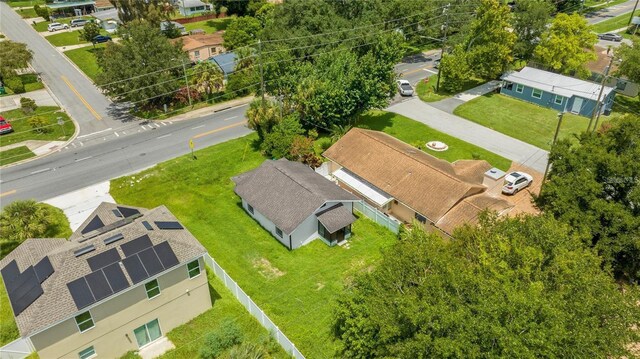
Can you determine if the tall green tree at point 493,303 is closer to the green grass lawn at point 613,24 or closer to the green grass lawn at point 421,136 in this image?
the green grass lawn at point 421,136

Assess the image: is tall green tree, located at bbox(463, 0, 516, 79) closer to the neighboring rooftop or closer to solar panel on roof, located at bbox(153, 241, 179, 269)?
the neighboring rooftop

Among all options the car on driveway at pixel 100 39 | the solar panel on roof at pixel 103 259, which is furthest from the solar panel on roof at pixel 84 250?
→ the car on driveway at pixel 100 39

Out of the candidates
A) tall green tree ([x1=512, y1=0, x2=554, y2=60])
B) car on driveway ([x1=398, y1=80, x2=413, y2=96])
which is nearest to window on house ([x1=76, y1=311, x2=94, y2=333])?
car on driveway ([x1=398, y1=80, x2=413, y2=96])

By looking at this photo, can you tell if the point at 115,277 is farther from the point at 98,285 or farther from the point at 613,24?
the point at 613,24

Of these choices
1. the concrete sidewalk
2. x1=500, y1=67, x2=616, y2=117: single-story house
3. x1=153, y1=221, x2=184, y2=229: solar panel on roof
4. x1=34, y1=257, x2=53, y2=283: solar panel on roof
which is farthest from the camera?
x1=500, y1=67, x2=616, y2=117: single-story house

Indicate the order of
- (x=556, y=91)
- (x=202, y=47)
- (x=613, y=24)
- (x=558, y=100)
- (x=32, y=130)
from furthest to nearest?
(x=613, y=24)
(x=202, y=47)
(x=558, y=100)
(x=556, y=91)
(x=32, y=130)

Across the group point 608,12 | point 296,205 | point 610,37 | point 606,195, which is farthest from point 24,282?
point 608,12
